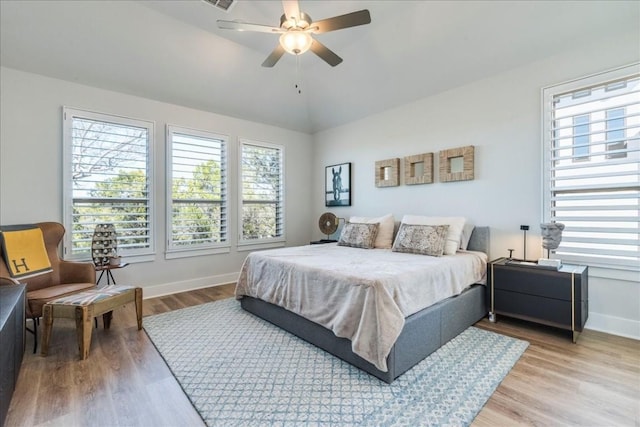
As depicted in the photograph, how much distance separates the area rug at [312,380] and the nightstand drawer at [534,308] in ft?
1.19

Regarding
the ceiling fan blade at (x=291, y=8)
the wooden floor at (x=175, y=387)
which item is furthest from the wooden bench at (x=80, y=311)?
the ceiling fan blade at (x=291, y=8)

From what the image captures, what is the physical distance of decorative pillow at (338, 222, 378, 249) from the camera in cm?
392

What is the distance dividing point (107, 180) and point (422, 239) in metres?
4.02

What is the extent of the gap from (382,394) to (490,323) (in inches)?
73.7

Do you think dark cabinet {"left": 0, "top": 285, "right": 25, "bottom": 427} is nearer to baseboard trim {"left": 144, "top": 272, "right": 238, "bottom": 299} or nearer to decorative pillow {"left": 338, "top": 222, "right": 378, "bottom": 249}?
baseboard trim {"left": 144, "top": 272, "right": 238, "bottom": 299}

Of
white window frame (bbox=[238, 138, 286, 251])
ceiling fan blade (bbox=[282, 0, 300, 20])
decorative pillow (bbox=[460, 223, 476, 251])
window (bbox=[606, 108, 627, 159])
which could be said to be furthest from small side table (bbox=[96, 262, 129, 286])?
window (bbox=[606, 108, 627, 159])

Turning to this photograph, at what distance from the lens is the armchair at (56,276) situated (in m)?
2.64

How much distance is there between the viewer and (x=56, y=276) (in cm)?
300

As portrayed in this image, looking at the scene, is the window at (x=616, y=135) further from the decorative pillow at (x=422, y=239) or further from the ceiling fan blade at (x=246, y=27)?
the ceiling fan blade at (x=246, y=27)

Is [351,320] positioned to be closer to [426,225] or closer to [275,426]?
[275,426]

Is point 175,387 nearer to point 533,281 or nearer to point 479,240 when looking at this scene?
point 533,281

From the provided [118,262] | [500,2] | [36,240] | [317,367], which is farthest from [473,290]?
[36,240]

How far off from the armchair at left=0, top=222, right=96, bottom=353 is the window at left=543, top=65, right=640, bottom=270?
4947 mm

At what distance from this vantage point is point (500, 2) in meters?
2.79
